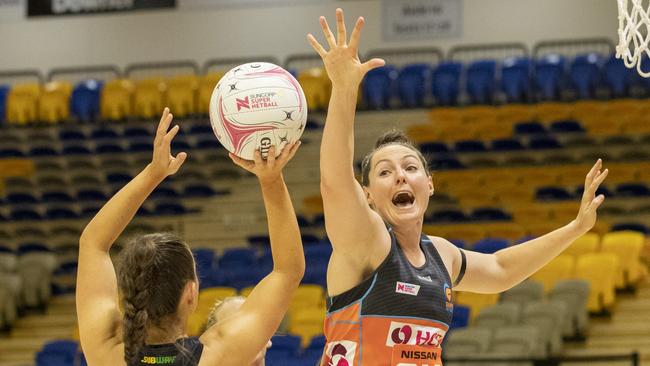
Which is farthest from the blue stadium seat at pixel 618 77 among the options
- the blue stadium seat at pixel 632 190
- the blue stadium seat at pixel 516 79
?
the blue stadium seat at pixel 632 190

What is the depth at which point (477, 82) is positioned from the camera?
1566cm

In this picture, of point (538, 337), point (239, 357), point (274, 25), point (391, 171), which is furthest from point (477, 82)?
point (239, 357)

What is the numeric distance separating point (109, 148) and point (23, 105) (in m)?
1.66

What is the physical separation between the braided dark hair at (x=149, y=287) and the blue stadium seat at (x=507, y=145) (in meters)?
12.6

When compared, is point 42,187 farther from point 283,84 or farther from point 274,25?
point 283,84

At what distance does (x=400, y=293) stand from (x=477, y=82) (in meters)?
12.5

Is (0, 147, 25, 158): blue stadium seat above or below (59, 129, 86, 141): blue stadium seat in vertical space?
below

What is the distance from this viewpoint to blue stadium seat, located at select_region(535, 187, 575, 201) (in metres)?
14.0

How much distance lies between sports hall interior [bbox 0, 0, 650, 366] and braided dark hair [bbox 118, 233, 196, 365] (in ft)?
28.7

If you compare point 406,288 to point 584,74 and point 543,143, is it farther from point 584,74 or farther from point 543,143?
point 584,74

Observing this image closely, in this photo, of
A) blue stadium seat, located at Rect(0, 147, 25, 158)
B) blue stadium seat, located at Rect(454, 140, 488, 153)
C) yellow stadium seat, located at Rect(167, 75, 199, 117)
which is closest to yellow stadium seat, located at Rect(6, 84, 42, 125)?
blue stadium seat, located at Rect(0, 147, 25, 158)

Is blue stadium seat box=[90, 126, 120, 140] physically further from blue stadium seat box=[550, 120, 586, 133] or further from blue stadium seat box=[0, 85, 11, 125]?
blue stadium seat box=[550, 120, 586, 133]

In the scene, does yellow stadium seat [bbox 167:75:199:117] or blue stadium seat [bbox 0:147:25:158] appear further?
blue stadium seat [bbox 0:147:25:158]

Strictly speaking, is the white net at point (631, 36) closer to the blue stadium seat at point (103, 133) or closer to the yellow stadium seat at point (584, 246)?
the yellow stadium seat at point (584, 246)
